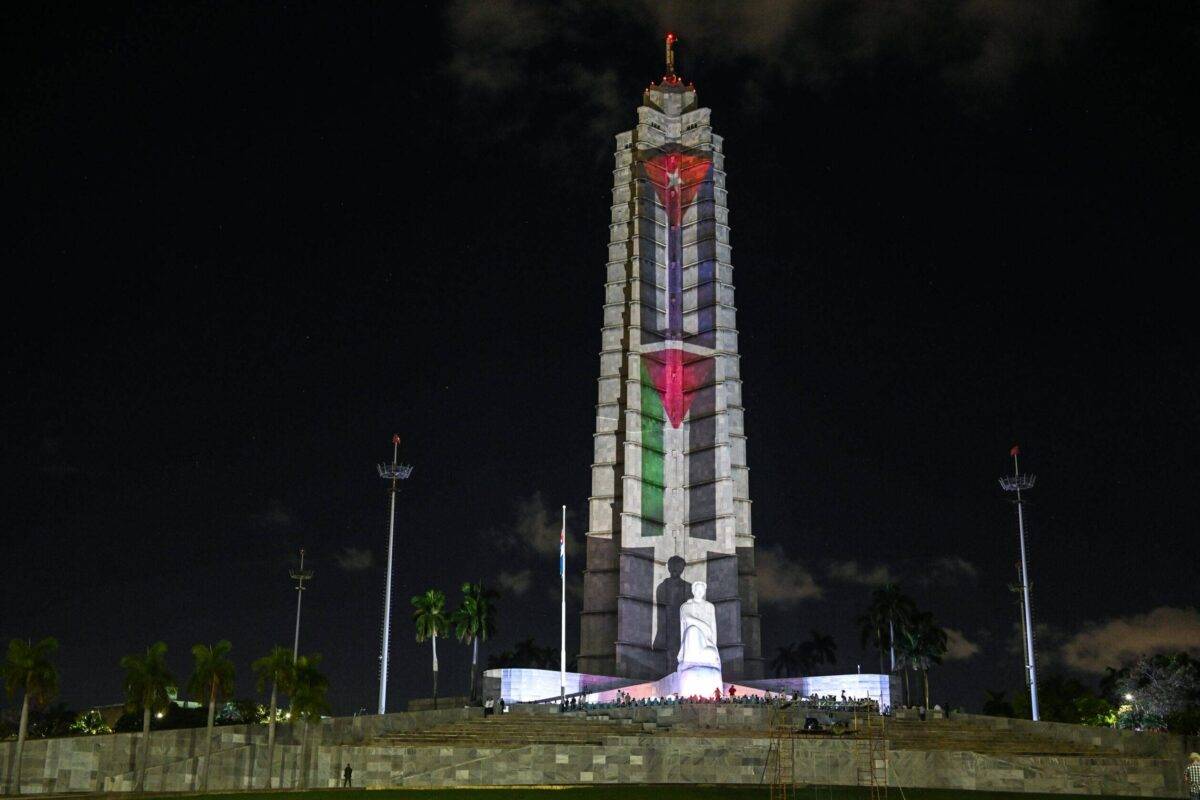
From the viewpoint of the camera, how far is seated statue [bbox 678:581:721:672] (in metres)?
54.1

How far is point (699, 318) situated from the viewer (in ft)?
232

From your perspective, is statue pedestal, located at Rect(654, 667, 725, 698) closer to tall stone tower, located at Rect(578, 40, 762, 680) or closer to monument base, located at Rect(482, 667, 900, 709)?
monument base, located at Rect(482, 667, 900, 709)

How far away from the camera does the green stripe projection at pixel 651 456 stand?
66.6 metres

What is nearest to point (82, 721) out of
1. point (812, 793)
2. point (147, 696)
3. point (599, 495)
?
point (599, 495)

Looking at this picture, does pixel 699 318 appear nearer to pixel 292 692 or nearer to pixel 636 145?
pixel 636 145

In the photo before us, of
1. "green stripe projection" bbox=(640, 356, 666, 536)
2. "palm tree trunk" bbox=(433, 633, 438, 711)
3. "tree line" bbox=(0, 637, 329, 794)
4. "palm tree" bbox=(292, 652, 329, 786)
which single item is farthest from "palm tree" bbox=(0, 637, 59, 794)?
"green stripe projection" bbox=(640, 356, 666, 536)

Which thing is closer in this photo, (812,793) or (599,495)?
(812,793)

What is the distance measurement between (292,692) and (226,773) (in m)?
3.31

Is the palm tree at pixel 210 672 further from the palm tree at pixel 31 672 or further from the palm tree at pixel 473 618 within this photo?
the palm tree at pixel 473 618

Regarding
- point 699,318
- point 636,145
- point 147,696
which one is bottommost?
point 147,696

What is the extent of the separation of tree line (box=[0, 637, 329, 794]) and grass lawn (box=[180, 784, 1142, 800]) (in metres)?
7.61

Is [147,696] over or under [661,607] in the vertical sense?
under

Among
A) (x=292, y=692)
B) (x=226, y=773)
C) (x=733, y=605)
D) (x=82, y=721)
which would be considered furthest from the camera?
(x=82, y=721)

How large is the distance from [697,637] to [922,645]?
28.3 metres
